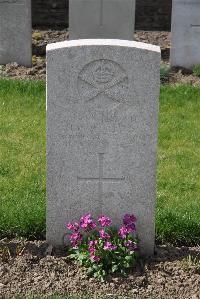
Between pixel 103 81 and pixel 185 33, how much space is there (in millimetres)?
5225

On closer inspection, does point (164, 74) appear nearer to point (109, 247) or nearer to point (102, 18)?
point (102, 18)

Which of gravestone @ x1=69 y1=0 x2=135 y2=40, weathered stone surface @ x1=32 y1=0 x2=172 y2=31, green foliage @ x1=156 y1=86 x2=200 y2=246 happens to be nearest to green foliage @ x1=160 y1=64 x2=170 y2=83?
green foliage @ x1=156 y1=86 x2=200 y2=246

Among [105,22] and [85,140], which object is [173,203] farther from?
[105,22]

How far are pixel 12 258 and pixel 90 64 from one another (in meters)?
1.25

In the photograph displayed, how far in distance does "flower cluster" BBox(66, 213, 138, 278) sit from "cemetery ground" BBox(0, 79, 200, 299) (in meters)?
0.08

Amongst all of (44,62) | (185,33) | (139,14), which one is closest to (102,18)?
(44,62)

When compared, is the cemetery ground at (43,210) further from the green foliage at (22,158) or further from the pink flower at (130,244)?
the pink flower at (130,244)

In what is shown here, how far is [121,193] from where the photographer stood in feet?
14.7

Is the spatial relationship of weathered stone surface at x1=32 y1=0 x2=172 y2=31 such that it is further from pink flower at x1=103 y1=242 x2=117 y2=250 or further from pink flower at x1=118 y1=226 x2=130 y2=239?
pink flower at x1=103 y1=242 x2=117 y2=250

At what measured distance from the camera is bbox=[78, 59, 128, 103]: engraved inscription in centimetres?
427

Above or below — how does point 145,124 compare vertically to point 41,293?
above

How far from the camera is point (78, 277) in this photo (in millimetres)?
4328

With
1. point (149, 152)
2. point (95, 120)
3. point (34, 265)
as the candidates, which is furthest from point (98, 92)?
point (34, 265)

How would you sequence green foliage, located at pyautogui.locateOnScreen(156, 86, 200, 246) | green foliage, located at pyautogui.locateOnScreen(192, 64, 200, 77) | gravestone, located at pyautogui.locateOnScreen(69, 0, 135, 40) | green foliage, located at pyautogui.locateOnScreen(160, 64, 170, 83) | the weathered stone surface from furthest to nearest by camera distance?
the weathered stone surface → gravestone, located at pyautogui.locateOnScreen(69, 0, 135, 40) → green foliage, located at pyautogui.locateOnScreen(192, 64, 200, 77) → green foliage, located at pyautogui.locateOnScreen(160, 64, 170, 83) → green foliage, located at pyautogui.locateOnScreen(156, 86, 200, 246)
